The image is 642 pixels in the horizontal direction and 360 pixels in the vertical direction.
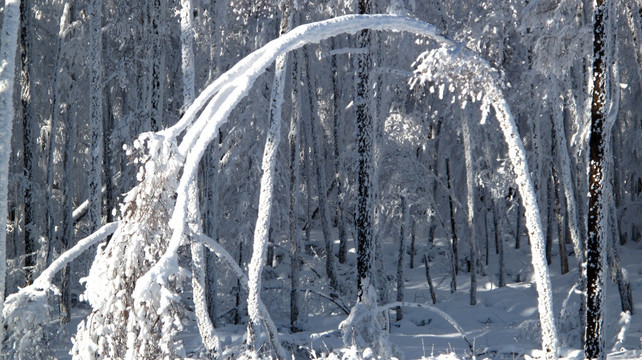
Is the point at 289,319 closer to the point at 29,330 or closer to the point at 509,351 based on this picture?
the point at 509,351

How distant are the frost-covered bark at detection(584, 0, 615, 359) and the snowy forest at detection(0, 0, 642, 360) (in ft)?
0.09

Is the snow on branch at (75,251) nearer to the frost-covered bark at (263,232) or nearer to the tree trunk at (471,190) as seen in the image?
the frost-covered bark at (263,232)

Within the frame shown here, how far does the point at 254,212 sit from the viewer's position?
63.3 feet

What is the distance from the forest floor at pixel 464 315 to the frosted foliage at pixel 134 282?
588 centimetres

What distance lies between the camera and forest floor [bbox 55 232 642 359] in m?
13.5

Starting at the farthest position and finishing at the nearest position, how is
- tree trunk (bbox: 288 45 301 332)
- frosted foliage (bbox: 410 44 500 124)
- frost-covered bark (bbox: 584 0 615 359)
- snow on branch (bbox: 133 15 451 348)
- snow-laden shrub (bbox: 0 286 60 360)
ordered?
tree trunk (bbox: 288 45 301 332)
frost-covered bark (bbox: 584 0 615 359)
snow-laden shrub (bbox: 0 286 60 360)
frosted foliage (bbox: 410 44 500 124)
snow on branch (bbox: 133 15 451 348)

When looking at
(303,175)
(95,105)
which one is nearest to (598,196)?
(95,105)

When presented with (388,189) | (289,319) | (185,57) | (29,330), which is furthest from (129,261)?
(388,189)

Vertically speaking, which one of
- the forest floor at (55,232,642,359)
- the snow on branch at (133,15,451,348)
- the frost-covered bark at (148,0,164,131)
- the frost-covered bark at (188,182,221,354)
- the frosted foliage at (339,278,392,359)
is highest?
the frost-covered bark at (148,0,164,131)

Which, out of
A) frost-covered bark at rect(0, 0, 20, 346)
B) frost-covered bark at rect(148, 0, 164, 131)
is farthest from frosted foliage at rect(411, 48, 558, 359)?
frost-covered bark at rect(148, 0, 164, 131)

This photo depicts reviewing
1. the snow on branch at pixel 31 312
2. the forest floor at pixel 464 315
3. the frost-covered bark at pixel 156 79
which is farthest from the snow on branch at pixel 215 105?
the frost-covered bark at pixel 156 79

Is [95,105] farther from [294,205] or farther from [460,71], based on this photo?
[460,71]

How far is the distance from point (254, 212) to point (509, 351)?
9.60 meters

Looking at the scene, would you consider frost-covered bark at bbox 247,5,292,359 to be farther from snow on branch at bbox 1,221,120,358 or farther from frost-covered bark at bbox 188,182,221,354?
snow on branch at bbox 1,221,120,358
